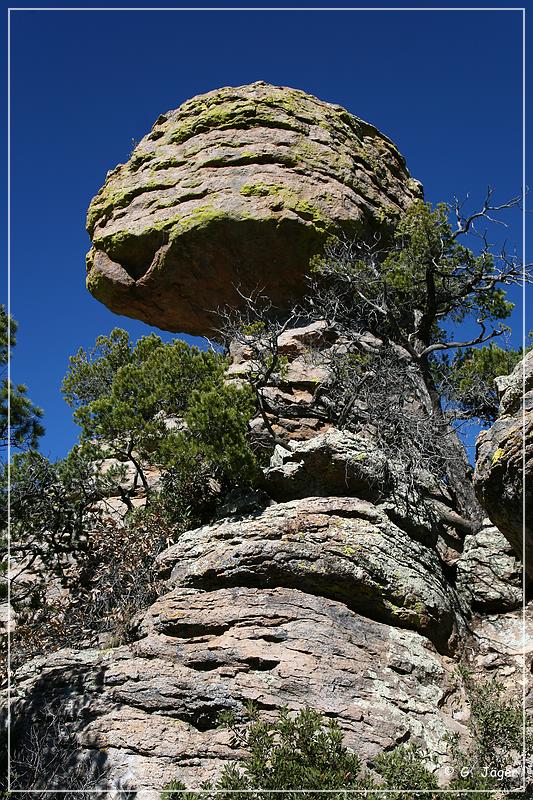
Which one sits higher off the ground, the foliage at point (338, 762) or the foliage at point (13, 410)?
the foliage at point (13, 410)

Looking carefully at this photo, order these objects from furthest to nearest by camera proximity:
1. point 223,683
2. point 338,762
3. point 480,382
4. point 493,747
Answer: point 480,382
point 223,683
point 493,747
point 338,762

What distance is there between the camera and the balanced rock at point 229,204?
14.4m

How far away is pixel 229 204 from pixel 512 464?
34.1 ft

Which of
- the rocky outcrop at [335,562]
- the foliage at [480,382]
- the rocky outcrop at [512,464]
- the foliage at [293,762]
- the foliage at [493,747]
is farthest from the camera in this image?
the foliage at [480,382]

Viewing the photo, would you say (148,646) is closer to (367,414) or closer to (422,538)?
(422,538)

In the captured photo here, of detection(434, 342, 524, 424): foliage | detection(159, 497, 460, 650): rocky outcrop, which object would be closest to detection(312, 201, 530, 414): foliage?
detection(434, 342, 524, 424): foliage

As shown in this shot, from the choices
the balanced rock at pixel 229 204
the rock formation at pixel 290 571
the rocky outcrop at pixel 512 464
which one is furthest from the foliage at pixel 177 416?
the rocky outcrop at pixel 512 464

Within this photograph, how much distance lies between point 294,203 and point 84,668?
30.3 ft

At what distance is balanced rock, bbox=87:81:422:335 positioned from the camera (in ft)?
47.2

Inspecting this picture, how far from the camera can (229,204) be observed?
14367mm

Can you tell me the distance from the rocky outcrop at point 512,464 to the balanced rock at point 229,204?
30.3ft

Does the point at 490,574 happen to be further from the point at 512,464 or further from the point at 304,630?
the point at 512,464

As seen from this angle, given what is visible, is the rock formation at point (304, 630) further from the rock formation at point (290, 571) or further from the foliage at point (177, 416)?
the foliage at point (177, 416)

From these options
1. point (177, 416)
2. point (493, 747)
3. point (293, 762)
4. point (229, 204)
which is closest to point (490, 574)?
point (493, 747)
